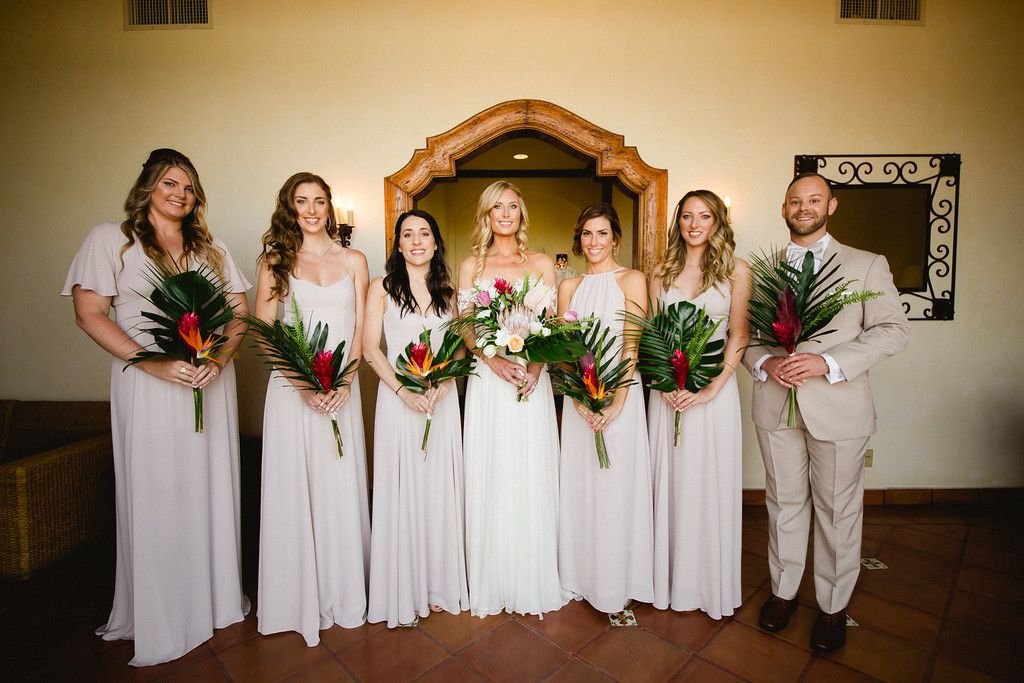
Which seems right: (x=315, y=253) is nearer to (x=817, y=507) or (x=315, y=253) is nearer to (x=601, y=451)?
(x=601, y=451)

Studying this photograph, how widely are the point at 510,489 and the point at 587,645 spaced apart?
0.80m

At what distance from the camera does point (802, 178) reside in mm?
2256

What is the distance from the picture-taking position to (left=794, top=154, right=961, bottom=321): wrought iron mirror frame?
151 inches

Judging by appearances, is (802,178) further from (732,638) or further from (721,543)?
(732,638)

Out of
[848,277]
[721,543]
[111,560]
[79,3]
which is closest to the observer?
[848,277]

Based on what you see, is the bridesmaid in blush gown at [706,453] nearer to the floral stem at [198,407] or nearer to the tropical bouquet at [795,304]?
the tropical bouquet at [795,304]

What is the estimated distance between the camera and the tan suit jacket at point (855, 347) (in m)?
2.14

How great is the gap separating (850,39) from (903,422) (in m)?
3.23

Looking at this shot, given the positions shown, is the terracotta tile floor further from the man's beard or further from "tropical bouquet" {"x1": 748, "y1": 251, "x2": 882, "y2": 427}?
the man's beard

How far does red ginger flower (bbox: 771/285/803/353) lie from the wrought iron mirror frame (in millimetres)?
2391

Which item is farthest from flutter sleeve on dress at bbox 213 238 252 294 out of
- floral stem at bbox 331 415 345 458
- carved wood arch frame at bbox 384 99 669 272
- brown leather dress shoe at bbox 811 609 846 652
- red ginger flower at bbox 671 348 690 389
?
brown leather dress shoe at bbox 811 609 846 652

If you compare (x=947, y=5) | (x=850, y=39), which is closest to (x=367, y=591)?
(x=850, y=39)

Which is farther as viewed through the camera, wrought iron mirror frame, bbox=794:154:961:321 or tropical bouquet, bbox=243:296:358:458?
wrought iron mirror frame, bbox=794:154:961:321

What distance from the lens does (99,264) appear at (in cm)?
216
